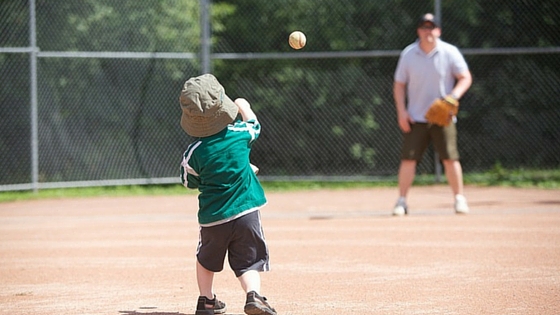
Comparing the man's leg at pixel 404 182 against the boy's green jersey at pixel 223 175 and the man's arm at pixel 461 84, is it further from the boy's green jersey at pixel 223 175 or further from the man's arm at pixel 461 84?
the boy's green jersey at pixel 223 175

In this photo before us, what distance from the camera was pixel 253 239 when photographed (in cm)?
562

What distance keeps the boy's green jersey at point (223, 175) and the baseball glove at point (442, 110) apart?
17.6 feet

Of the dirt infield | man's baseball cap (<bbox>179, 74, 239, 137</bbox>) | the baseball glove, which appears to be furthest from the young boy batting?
the baseball glove

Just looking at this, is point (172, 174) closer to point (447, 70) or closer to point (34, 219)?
point (34, 219)

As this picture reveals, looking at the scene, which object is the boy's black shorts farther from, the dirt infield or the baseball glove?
the baseball glove

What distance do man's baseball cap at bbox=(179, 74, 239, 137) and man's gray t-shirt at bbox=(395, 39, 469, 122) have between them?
18.6 ft

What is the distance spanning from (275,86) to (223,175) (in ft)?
34.3

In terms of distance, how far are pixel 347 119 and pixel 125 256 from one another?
804 centimetres

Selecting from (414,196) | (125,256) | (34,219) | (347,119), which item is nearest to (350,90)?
(347,119)

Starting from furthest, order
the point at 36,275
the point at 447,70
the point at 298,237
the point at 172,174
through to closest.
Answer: the point at 172,174 → the point at 447,70 → the point at 298,237 → the point at 36,275

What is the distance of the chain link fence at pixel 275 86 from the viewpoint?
568 inches

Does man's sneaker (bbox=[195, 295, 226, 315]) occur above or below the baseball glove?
below

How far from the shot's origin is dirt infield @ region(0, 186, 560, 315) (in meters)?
6.06

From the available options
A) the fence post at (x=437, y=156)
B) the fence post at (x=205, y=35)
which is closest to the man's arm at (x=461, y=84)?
the fence post at (x=437, y=156)
